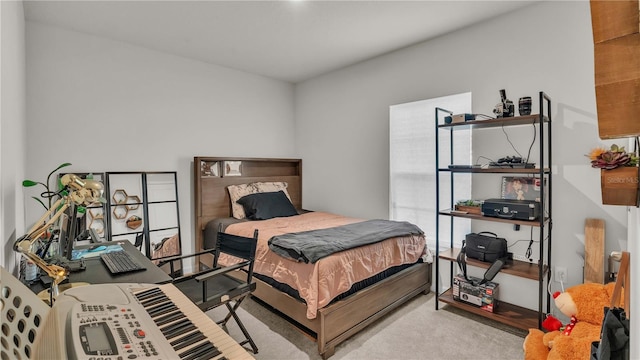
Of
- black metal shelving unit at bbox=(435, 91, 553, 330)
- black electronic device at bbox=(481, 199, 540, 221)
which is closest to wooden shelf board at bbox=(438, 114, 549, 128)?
black metal shelving unit at bbox=(435, 91, 553, 330)

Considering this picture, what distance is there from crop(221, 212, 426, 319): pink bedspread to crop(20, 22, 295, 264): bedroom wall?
124 cm

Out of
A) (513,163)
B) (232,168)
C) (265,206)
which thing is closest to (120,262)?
(265,206)

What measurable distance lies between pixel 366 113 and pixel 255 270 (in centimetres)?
232

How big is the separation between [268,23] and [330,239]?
6.79ft

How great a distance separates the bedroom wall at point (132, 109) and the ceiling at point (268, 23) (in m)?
0.21

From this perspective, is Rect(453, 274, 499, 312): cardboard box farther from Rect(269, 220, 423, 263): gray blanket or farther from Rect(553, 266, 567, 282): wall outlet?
Rect(269, 220, 423, 263): gray blanket

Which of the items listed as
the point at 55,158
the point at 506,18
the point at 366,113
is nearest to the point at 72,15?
the point at 55,158

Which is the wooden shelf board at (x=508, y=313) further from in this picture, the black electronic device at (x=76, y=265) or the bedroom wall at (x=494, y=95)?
the black electronic device at (x=76, y=265)

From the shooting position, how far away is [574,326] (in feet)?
5.89

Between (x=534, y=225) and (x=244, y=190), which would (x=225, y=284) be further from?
(x=534, y=225)

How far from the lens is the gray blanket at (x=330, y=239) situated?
7.24ft

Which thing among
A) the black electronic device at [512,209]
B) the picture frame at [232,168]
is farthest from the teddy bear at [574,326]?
the picture frame at [232,168]

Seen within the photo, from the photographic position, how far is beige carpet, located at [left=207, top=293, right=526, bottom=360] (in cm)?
214

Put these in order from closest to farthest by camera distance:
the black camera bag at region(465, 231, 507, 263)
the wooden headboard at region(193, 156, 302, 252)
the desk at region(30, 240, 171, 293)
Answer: the desk at region(30, 240, 171, 293) → the black camera bag at region(465, 231, 507, 263) → the wooden headboard at region(193, 156, 302, 252)
